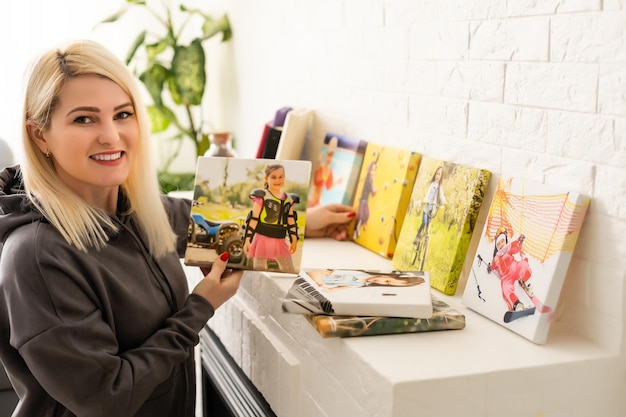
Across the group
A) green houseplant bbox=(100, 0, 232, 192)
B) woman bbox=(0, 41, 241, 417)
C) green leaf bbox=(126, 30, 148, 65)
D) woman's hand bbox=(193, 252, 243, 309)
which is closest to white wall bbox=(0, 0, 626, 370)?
woman bbox=(0, 41, 241, 417)

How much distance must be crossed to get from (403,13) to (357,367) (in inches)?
36.4

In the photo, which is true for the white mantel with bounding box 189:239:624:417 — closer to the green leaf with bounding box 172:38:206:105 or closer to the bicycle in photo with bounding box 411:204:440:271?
the bicycle in photo with bounding box 411:204:440:271

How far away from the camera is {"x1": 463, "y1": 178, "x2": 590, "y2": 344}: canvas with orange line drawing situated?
1361 mm

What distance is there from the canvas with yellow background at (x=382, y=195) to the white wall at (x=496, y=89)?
44 millimetres

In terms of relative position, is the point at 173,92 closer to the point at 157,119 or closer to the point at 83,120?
the point at 157,119

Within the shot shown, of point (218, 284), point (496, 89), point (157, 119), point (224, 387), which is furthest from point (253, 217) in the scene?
point (157, 119)

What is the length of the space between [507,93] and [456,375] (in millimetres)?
592

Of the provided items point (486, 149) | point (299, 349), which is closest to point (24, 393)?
point (299, 349)

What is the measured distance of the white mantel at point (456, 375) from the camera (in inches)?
49.0

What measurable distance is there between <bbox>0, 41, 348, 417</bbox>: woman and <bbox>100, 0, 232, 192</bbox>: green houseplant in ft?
4.90

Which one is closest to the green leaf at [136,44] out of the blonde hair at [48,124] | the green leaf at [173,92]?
the green leaf at [173,92]

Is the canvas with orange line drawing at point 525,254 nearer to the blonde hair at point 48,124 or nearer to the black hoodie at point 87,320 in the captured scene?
the black hoodie at point 87,320

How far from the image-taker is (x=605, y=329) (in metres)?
1.36

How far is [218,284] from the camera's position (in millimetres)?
1640
